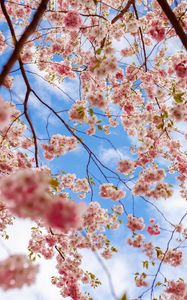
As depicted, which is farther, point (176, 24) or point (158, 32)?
point (158, 32)

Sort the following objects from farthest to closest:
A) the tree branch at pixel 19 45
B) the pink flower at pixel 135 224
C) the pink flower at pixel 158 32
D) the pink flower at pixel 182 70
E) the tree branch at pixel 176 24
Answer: the pink flower at pixel 135 224 < the pink flower at pixel 158 32 < the pink flower at pixel 182 70 < the tree branch at pixel 176 24 < the tree branch at pixel 19 45

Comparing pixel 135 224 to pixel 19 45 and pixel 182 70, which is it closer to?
pixel 182 70

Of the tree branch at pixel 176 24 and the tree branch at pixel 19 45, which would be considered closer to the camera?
the tree branch at pixel 19 45

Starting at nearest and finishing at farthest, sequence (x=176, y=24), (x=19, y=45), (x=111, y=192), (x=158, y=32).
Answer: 1. (x=19, y=45)
2. (x=176, y=24)
3. (x=158, y=32)
4. (x=111, y=192)

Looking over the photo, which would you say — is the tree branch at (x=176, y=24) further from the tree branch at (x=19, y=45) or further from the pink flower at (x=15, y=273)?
the pink flower at (x=15, y=273)

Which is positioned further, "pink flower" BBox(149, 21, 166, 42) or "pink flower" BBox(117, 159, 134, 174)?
"pink flower" BBox(117, 159, 134, 174)

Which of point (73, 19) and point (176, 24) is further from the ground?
point (73, 19)

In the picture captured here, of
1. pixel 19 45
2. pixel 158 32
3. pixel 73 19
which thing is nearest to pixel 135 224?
pixel 158 32

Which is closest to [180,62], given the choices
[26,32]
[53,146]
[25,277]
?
[53,146]

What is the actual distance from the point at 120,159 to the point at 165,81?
1.92 m

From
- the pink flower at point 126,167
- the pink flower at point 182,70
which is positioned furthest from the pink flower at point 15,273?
the pink flower at point 126,167

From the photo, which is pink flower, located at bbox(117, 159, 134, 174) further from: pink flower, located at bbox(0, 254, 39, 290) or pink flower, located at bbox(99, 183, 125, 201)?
pink flower, located at bbox(0, 254, 39, 290)

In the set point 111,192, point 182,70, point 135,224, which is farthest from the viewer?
point 135,224

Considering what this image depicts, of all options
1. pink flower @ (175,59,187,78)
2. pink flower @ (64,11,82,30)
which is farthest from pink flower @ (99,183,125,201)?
pink flower @ (64,11,82,30)
